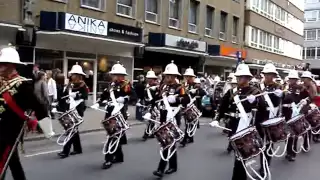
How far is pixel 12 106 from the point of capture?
5.36 meters

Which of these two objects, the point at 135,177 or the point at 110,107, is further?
the point at 110,107

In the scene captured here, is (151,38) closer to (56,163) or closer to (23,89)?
(56,163)

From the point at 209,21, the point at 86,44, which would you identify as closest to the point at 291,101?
the point at 86,44

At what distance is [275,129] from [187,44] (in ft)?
66.6

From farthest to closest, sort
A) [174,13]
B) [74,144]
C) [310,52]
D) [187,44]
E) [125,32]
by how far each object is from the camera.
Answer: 1. [310,52]
2. [174,13]
3. [187,44]
4. [125,32]
5. [74,144]

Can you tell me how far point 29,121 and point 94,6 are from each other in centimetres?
1636

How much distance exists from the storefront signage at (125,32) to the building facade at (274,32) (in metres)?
18.4

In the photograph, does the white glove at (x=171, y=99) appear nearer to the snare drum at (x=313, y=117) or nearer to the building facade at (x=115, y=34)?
the snare drum at (x=313, y=117)

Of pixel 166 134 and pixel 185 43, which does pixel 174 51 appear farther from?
pixel 166 134

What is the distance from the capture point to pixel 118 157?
29.4ft

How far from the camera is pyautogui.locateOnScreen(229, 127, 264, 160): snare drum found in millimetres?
6691

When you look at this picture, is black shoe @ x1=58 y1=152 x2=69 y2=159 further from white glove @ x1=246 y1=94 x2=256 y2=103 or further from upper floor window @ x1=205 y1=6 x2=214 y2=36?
upper floor window @ x1=205 y1=6 x2=214 y2=36

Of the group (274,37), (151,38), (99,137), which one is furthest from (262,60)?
(99,137)

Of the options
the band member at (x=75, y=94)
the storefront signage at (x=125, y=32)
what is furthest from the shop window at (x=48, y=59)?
the band member at (x=75, y=94)
